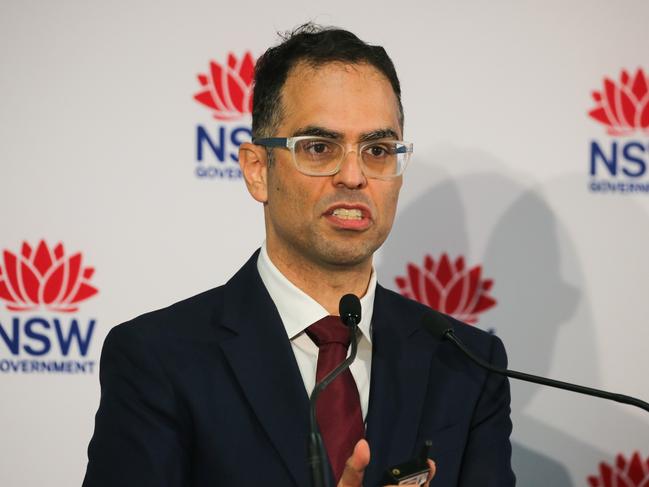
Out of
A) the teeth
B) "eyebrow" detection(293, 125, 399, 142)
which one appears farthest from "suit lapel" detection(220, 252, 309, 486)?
"eyebrow" detection(293, 125, 399, 142)

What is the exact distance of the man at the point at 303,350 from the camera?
5.14 ft

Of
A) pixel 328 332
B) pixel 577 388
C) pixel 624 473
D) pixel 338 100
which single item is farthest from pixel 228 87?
pixel 624 473

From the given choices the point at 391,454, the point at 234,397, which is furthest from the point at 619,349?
the point at 234,397

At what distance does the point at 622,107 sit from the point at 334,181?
4.98 feet

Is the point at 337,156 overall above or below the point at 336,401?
above

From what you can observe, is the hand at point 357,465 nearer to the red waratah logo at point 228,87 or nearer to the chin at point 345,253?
the chin at point 345,253

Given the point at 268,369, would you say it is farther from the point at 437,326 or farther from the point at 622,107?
the point at 622,107

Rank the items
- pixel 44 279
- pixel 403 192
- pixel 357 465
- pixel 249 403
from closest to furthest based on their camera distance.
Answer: pixel 357 465 → pixel 249 403 → pixel 44 279 → pixel 403 192

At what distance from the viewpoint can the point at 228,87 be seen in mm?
2604

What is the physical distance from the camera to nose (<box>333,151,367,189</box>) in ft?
5.50

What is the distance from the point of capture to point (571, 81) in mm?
2750

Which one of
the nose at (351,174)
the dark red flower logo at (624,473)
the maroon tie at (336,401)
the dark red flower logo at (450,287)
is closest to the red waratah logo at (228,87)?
the dark red flower logo at (450,287)

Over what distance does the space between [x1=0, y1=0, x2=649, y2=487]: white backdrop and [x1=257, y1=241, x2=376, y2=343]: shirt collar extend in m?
0.80

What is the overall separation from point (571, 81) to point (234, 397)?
5.86ft
